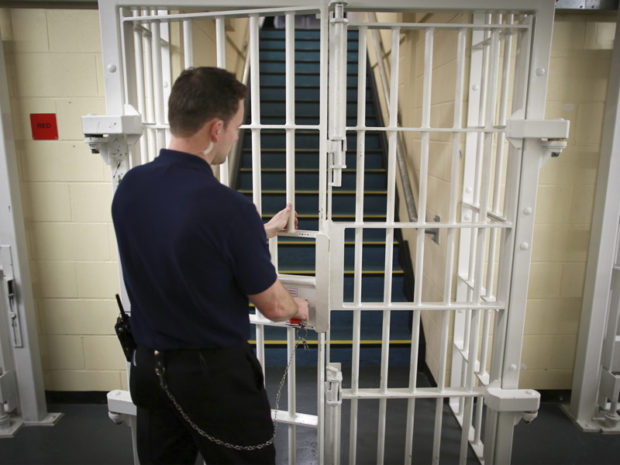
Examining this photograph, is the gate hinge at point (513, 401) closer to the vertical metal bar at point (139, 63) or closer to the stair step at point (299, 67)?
the vertical metal bar at point (139, 63)

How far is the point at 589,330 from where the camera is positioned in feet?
8.22

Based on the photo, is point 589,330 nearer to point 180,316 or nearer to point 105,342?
point 180,316

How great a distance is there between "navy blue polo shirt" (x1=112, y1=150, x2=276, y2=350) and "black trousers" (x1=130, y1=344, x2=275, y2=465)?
63mm

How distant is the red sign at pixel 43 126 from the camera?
250cm


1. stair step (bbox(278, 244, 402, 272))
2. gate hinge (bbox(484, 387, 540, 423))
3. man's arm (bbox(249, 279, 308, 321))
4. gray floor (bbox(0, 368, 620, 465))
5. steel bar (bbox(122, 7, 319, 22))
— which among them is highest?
steel bar (bbox(122, 7, 319, 22))

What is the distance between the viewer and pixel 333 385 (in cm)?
181

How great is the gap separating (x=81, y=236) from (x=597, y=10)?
313cm

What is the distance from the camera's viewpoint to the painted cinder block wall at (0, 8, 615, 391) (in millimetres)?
2445

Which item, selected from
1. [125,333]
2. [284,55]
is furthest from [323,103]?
[284,55]

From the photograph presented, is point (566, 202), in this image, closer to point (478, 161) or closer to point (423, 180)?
point (478, 161)

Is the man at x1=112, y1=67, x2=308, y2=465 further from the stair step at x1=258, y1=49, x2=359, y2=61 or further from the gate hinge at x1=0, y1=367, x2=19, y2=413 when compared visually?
the stair step at x1=258, y1=49, x2=359, y2=61

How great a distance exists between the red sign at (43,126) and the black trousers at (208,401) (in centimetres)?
175

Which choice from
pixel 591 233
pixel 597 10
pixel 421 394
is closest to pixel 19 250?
pixel 421 394

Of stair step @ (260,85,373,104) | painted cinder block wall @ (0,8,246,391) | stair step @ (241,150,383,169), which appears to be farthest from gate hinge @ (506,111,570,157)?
stair step @ (260,85,373,104)
